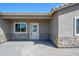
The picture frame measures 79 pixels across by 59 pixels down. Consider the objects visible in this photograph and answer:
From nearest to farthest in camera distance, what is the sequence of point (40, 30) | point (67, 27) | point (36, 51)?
point (36, 51) < point (67, 27) < point (40, 30)

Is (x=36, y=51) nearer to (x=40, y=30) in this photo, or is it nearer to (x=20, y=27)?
(x=40, y=30)

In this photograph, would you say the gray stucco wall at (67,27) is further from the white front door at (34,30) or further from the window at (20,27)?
the window at (20,27)

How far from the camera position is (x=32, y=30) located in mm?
16453

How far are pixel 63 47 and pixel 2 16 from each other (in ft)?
25.2

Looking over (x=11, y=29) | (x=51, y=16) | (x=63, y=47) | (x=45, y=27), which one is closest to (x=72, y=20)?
(x=63, y=47)

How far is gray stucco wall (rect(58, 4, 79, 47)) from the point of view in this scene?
9.54 m

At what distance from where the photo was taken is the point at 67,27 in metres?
9.60

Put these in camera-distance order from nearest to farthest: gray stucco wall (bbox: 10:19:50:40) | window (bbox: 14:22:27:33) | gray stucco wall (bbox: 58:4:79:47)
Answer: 1. gray stucco wall (bbox: 58:4:79:47)
2. gray stucco wall (bbox: 10:19:50:40)
3. window (bbox: 14:22:27:33)

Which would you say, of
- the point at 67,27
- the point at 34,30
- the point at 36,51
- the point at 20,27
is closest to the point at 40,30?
the point at 34,30

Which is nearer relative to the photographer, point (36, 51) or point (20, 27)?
point (36, 51)

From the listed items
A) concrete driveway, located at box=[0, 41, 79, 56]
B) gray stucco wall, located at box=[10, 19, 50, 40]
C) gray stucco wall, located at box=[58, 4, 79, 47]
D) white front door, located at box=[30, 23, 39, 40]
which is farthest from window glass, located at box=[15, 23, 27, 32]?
gray stucco wall, located at box=[58, 4, 79, 47]

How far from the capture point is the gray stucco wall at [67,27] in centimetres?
954

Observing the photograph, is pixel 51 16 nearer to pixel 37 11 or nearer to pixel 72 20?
pixel 37 11

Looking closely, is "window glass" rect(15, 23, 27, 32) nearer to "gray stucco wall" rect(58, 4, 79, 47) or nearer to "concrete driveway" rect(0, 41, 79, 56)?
"concrete driveway" rect(0, 41, 79, 56)
